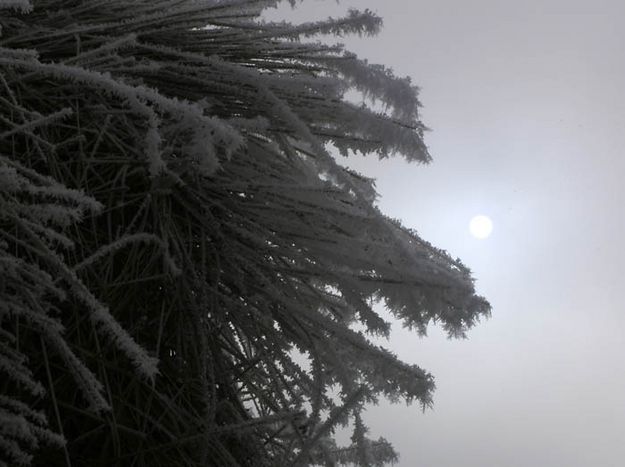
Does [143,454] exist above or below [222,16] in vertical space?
below

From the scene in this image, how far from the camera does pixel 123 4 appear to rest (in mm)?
498

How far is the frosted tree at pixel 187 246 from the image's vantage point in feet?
1.08

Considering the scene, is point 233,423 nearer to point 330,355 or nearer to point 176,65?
point 330,355

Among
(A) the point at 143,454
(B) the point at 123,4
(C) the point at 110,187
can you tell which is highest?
(B) the point at 123,4

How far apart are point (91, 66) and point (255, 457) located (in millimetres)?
252

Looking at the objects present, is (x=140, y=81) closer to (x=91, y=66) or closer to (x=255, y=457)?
(x=91, y=66)

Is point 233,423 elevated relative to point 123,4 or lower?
lower

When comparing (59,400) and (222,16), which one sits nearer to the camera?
(59,400)

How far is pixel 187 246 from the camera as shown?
0.42m

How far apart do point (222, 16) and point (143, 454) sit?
0.31 metres

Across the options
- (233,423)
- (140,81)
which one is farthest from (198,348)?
(140,81)

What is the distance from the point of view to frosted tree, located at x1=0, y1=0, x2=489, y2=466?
13.0 inches

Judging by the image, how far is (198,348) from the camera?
41 centimetres

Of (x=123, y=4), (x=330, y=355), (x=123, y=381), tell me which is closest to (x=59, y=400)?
(x=123, y=381)
